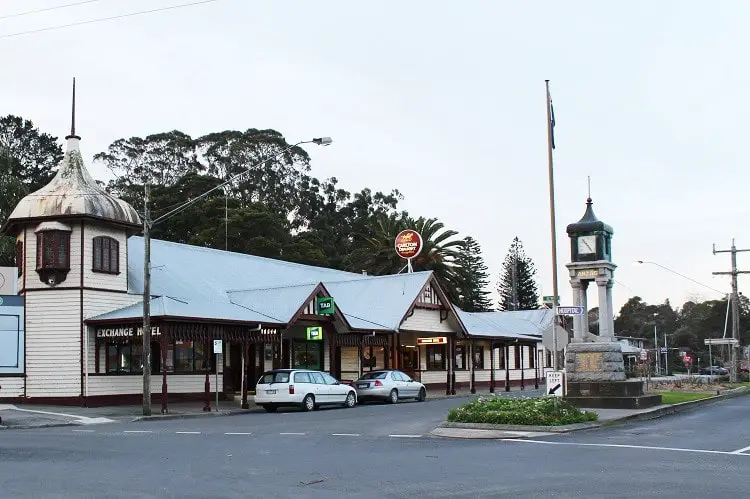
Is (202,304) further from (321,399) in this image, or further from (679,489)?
(679,489)

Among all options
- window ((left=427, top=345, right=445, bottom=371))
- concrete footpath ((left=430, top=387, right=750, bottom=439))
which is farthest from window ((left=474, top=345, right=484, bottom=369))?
concrete footpath ((left=430, top=387, right=750, bottom=439))

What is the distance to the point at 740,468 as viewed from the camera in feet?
45.2

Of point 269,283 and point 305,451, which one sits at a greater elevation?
point 269,283

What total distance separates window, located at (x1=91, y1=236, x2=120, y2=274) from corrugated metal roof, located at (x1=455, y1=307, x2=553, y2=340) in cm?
2238

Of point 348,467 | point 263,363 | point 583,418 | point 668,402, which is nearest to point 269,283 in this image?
point 263,363

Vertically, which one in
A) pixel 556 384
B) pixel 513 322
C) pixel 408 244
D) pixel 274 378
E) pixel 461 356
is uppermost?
pixel 408 244

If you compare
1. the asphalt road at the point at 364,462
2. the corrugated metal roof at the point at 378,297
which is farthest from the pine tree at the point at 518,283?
the asphalt road at the point at 364,462

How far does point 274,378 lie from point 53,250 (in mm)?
9555

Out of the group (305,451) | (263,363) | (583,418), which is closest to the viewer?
(305,451)

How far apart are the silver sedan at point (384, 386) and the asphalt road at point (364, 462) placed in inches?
509

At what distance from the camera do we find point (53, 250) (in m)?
32.9

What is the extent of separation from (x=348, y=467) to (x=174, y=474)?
2.69 meters

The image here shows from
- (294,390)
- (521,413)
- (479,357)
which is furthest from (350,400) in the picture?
(479,357)

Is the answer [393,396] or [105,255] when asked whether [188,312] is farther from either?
[393,396]
